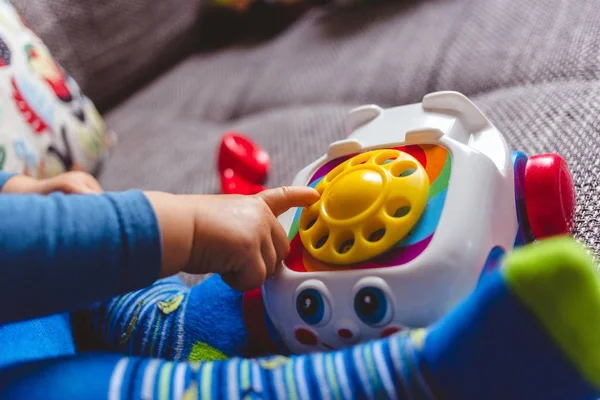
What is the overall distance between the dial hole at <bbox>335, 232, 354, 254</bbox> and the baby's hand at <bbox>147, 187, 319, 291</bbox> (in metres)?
0.04

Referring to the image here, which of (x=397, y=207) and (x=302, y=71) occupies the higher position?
(x=397, y=207)

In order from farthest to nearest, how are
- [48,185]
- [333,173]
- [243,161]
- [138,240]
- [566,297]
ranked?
1. [243,161]
2. [48,185]
3. [333,173]
4. [138,240]
5. [566,297]

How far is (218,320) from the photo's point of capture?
52cm

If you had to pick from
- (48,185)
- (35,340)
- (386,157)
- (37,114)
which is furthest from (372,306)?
(37,114)

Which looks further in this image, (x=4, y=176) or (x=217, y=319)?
(x=4, y=176)

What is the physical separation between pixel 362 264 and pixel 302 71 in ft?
2.25

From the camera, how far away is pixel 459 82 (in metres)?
0.85

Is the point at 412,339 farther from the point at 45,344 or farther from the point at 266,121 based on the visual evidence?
the point at 266,121

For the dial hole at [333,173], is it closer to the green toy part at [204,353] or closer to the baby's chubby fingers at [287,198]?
the baby's chubby fingers at [287,198]

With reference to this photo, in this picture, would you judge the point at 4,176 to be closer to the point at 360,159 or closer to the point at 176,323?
the point at 176,323

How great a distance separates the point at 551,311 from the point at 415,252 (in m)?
0.12

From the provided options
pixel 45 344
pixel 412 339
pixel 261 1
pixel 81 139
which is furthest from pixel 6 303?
pixel 261 1

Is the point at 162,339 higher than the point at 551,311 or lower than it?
lower

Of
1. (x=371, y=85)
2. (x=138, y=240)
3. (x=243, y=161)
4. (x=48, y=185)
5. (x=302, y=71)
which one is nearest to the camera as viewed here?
(x=138, y=240)
